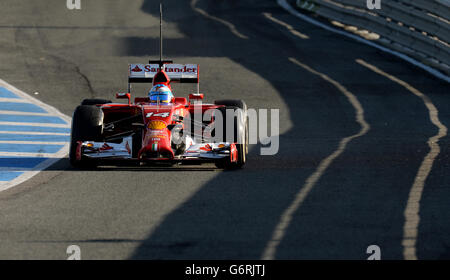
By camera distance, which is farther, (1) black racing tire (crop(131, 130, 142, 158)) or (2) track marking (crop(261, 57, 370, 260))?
(1) black racing tire (crop(131, 130, 142, 158))

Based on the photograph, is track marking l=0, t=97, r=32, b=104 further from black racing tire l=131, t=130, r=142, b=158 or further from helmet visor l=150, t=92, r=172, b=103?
black racing tire l=131, t=130, r=142, b=158

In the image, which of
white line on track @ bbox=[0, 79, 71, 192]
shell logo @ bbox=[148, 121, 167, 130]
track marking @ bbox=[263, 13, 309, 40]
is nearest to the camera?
white line on track @ bbox=[0, 79, 71, 192]

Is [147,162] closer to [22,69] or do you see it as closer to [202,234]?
[202,234]

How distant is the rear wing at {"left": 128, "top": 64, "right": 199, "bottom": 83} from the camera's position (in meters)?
14.9

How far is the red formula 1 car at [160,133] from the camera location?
12.4m

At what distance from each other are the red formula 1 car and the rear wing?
2.10 feet

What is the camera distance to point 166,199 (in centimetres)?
1057

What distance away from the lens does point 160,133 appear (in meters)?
12.6

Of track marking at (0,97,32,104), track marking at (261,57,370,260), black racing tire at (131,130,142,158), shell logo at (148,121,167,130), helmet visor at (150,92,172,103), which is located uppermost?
helmet visor at (150,92,172,103)

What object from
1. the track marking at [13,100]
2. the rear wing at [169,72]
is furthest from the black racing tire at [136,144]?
the track marking at [13,100]

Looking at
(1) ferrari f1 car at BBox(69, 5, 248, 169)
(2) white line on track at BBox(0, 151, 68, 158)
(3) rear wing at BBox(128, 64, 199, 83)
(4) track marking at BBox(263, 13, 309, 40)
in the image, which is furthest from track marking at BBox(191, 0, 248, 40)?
(2) white line on track at BBox(0, 151, 68, 158)

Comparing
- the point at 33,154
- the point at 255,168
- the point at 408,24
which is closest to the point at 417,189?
the point at 255,168

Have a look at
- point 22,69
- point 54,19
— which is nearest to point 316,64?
point 22,69

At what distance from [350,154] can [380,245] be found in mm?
5172
